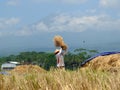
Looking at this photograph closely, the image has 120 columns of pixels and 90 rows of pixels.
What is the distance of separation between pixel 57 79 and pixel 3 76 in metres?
1.25

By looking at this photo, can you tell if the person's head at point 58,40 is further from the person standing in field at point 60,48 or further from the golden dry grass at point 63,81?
the golden dry grass at point 63,81

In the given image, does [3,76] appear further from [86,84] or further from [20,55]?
[20,55]

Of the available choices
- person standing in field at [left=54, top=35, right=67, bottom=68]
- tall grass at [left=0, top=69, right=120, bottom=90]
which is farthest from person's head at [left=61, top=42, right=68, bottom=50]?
tall grass at [left=0, top=69, right=120, bottom=90]

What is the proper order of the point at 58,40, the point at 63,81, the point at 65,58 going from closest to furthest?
the point at 63,81 → the point at 58,40 → the point at 65,58

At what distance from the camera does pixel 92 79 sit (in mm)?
4918

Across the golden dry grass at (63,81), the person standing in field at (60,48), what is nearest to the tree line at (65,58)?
the person standing in field at (60,48)

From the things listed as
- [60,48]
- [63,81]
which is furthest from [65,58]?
[63,81]

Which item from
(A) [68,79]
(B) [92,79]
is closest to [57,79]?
(A) [68,79]

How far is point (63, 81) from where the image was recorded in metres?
5.00

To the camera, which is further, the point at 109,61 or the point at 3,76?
the point at 109,61

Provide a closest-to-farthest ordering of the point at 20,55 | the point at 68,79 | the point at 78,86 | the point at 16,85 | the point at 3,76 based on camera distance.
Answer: the point at 78,86
the point at 68,79
the point at 16,85
the point at 3,76
the point at 20,55

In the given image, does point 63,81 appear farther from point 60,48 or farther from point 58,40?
point 60,48

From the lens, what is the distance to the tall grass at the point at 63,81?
15.2ft

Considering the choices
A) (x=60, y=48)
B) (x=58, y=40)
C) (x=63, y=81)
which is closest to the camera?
(x=63, y=81)
